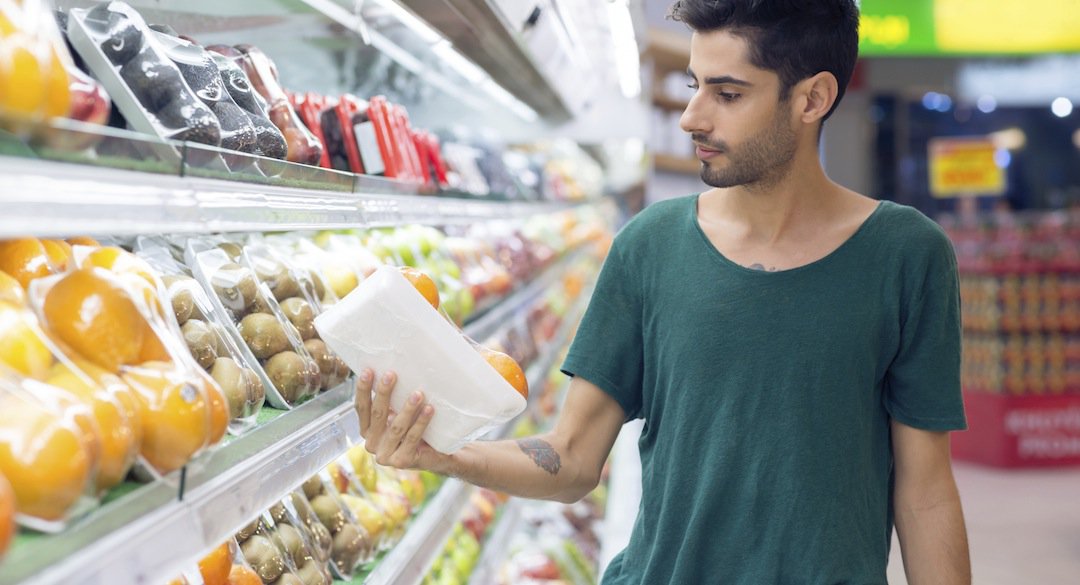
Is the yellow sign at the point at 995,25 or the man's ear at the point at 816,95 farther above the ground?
the yellow sign at the point at 995,25

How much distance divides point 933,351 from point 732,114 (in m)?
0.48

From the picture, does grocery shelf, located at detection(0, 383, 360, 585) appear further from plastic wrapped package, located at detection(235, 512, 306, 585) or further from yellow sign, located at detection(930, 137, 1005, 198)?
yellow sign, located at detection(930, 137, 1005, 198)

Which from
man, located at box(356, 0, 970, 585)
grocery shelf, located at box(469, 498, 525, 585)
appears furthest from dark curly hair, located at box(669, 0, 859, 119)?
grocery shelf, located at box(469, 498, 525, 585)

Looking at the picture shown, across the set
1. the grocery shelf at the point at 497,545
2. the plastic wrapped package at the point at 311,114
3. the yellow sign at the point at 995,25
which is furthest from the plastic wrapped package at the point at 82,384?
the yellow sign at the point at 995,25

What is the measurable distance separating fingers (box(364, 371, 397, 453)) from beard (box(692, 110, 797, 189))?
0.62 m

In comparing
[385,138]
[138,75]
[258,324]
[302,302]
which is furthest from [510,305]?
[138,75]

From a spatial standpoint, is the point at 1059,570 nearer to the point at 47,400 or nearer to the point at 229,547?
the point at 229,547

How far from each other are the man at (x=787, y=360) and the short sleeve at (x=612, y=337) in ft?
0.16

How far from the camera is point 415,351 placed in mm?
1297

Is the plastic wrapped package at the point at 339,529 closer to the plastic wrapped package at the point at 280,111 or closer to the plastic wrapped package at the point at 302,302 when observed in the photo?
the plastic wrapped package at the point at 302,302

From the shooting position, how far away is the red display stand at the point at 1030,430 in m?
7.12

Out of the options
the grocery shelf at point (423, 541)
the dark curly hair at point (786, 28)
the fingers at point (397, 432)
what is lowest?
the grocery shelf at point (423, 541)

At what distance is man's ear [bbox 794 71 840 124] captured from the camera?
1.67 meters

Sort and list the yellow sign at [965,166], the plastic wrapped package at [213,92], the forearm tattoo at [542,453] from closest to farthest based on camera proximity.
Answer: the plastic wrapped package at [213,92] < the forearm tattoo at [542,453] < the yellow sign at [965,166]
